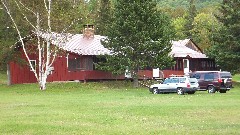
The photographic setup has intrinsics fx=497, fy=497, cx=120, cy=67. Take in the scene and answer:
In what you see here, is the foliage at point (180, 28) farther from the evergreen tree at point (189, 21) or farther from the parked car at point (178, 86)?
the parked car at point (178, 86)

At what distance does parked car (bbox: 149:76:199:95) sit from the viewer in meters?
38.4

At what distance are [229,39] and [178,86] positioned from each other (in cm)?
1985

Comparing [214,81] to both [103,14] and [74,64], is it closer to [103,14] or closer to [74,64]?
[74,64]

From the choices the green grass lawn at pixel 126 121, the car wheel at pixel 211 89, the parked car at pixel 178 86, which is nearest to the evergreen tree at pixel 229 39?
the car wheel at pixel 211 89

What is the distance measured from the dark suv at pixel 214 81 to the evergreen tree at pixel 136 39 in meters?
6.36

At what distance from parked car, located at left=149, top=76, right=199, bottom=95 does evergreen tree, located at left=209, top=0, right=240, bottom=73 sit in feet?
57.3

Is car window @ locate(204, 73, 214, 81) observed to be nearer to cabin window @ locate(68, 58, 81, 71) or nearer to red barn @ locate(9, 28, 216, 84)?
red barn @ locate(9, 28, 216, 84)

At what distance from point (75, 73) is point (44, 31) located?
7.80 m

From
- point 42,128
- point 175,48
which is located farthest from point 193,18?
point 42,128

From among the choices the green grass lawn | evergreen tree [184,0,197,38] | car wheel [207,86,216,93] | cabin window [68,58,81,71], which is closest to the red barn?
cabin window [68,58,81,71]

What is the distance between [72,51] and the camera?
168ft

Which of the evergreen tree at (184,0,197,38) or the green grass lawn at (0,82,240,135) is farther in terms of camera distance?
the evergreen tree at (184,0,197,38)

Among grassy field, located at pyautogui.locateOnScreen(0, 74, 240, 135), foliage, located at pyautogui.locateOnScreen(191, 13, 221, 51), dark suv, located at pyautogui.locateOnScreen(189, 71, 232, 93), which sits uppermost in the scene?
foliage, located at pyautogui.locateOnScreen(191, 13, 221, 51)

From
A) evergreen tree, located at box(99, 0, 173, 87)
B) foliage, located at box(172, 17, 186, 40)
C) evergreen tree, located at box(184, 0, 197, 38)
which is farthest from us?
evergreen tree, located at box(184, 0, 197, 38)
